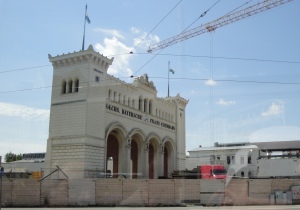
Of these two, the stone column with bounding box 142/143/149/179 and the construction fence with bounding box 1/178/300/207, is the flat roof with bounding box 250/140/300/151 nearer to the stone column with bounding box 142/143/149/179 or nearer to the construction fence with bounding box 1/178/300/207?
the stone column with bounding box 142/143/149/179

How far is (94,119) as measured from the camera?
38.7m

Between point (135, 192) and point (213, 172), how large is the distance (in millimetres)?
16267

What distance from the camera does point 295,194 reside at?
31.7 metres

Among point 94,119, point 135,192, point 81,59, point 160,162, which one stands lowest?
point 135,192

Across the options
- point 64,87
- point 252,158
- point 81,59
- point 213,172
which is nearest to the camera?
point 81,59

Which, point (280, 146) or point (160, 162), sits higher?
point (280, 146)

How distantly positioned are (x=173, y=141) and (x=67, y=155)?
850 inches

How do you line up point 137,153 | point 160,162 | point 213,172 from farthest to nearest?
point 160,162, point 137,153, point 213,172

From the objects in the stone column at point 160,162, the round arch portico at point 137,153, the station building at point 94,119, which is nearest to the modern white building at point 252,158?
the round arch portico at point 137,153

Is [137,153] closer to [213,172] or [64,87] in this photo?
[213,172]

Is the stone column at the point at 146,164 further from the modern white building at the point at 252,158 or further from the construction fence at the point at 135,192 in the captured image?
the construction fence at the point at 135,192

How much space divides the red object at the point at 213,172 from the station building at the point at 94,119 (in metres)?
8.08

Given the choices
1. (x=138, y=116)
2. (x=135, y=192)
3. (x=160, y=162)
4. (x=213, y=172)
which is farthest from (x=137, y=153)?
(x=135, y=192)

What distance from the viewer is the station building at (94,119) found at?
37562 mm
